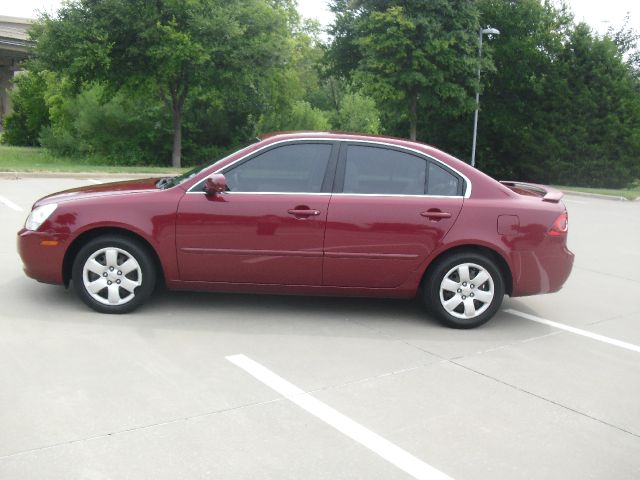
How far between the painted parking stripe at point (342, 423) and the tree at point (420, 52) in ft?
80.8

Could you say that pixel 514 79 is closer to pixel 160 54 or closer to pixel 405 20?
pixel 405 20

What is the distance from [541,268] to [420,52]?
2323 cm

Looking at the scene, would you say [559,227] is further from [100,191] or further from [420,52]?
[420,52]

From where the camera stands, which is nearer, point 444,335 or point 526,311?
point 444,335

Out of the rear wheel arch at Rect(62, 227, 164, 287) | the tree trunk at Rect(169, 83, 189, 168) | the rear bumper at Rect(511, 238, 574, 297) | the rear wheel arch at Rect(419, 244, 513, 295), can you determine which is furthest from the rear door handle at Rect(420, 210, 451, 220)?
the tree trunk at Rect(169, 83, 189, 168)

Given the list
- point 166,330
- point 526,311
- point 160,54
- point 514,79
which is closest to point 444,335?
point 526,311

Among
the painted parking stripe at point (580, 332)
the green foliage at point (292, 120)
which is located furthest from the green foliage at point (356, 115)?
the painted parking stripe at point (580, 332)

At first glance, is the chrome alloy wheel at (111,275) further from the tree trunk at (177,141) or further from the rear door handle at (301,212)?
the tree trunk at (177,141)

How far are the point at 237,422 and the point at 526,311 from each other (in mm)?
3756

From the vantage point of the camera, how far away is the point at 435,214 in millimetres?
5812

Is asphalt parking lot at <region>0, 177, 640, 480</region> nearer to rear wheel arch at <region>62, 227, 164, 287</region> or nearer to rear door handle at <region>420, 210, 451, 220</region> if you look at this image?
rear wheel arch at <region>62, 227, 164, 287</region>

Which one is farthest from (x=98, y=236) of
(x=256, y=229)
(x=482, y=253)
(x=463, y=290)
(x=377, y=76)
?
(x=377, y=76)

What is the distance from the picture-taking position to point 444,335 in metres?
5.79

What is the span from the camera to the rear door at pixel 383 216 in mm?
5773
